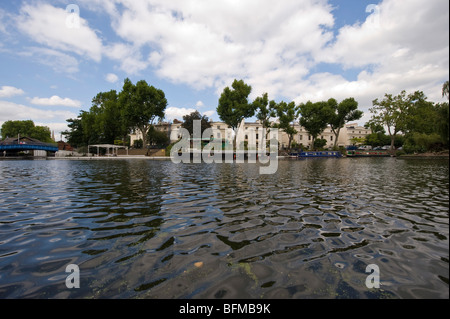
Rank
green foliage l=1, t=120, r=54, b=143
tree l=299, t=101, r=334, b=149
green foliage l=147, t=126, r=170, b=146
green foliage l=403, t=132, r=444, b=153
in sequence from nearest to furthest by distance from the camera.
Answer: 1. green foliage l=403, t=132, r=444, b=153
2. tree l=299, t=101, r=334, b=149
3. green foliage l=147, t=126, r=170, b=146
4. green foliage l=1, t=120, r=54, b=143

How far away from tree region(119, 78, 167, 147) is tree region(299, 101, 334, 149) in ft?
121

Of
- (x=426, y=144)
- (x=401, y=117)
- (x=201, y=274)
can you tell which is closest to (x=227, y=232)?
(x=201, y=274)

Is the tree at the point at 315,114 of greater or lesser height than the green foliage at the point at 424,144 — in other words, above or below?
above

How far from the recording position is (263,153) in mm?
47219

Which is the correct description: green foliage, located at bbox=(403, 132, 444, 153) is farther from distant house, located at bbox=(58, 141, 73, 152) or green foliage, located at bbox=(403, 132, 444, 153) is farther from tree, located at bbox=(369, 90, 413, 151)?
distant house, located at bbox=(58, 141, 73, 152)

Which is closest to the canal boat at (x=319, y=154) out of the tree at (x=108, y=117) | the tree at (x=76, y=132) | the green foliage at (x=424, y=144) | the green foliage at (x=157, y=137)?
the green foliage at (x=424, y=144)

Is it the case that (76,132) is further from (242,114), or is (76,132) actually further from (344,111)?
(344,111)

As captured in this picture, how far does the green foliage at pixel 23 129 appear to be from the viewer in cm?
8856

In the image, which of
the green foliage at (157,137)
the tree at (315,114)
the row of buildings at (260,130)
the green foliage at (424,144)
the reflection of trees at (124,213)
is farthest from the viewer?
the row of buildings at (260,130)

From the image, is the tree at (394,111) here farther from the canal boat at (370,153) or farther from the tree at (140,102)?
the tree at (140,102)

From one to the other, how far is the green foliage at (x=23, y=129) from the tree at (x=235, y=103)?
87664mm

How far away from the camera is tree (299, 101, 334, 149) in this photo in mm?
57062

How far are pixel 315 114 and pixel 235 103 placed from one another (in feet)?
82.0

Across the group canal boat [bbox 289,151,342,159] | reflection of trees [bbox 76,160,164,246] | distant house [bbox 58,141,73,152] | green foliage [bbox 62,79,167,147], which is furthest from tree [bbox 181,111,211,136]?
reflection of trees [bbox 76,160,164,246]
